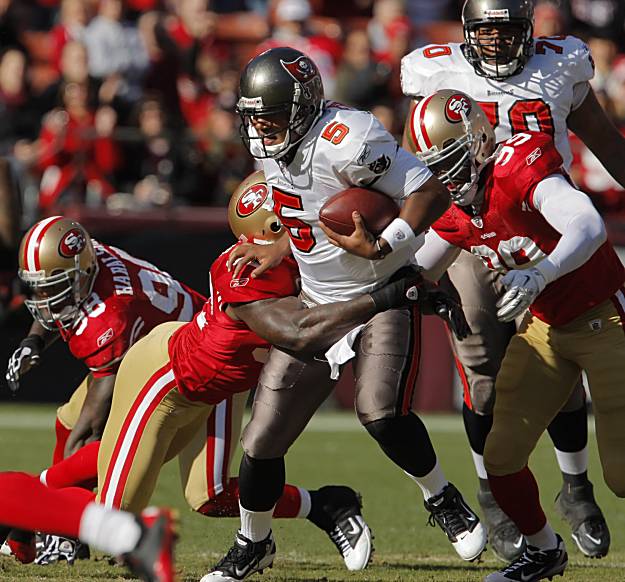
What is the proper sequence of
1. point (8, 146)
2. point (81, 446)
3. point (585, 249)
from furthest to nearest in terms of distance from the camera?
point (8, 146) → point (81, 446) → point (585, 249)

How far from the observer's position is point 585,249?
4.02m

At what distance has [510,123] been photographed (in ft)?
16.8

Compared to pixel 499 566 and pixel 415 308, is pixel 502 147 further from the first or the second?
pixel 499 566

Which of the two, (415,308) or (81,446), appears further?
(81,446)

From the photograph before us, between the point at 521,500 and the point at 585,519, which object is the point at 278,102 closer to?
the point at 521,500

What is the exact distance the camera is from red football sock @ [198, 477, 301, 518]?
499 centimetres

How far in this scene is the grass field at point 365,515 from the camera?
4816 millimetres

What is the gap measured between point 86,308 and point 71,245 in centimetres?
→ 26

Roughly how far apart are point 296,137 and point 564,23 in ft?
29.3

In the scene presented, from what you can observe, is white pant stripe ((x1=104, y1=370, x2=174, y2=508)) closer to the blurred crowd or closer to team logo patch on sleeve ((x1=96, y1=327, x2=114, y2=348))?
team logo patch on sleeve ((x1=96, y1=327, x2=114, y2=348))

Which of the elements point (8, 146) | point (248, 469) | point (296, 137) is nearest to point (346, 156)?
point (296, 137)

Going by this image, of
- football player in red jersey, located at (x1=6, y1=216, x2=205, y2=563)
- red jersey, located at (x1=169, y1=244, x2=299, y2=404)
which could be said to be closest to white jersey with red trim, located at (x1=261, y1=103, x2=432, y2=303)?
red jersey, located at (x1=169, y1=244, x2=299, y2=404)

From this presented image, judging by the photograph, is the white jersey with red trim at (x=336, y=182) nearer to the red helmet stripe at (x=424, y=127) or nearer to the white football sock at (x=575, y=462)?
the red helmet stripe at (x=424, y=127)

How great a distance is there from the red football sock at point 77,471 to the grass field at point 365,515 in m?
0.33
